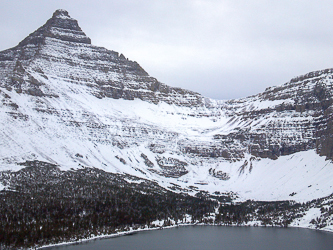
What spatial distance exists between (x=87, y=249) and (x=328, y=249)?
271ft

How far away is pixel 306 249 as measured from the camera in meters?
200

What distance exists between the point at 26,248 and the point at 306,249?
315 feet

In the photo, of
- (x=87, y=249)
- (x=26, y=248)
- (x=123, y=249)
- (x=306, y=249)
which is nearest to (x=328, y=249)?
(x=306, y=249)

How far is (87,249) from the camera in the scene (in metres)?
200

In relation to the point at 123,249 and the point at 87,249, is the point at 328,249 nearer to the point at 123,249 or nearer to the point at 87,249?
the point at 123,249

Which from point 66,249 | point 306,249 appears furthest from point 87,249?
point 306,249

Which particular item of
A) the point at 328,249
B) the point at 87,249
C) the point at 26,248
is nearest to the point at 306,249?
the point at 328,249

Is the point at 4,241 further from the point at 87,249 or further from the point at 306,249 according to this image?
the point at 306,249

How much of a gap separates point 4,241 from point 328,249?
11119cm

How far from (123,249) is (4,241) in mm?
41101

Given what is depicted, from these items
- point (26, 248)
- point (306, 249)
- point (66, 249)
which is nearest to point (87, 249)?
point (66, 249)

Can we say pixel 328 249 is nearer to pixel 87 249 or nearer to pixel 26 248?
pixel 87 249

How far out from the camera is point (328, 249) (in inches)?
7815

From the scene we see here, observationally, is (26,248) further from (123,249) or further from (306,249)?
(306,249)
